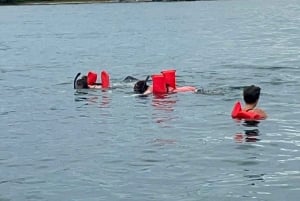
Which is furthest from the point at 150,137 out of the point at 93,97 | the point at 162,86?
the point at 93,97

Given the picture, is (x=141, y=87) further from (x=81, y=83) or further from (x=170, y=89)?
(x=81, y=83)

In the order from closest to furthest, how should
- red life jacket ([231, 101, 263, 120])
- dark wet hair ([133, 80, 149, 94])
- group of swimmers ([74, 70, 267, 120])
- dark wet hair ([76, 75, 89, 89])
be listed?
group of swimmers ([74, 70, 267, 120])
red life jacket ([231, 101, 263, 120])
dark wet hair ([133, 80, 149, 94])
dark wet hair ([76, 75, 89, 89])

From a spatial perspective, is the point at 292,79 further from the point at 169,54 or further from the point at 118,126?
the point at 169,54

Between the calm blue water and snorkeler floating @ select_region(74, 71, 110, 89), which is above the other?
snorkeler floating @ select_region(74, 71, 110, 89)

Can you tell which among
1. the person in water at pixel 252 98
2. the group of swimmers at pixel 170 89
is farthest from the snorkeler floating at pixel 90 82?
the person in water at pixel 252 98

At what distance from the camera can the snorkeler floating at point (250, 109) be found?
800 inches

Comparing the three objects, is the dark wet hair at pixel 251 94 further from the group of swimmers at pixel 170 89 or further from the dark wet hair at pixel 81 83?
the dark wet hair at pixel 81 83

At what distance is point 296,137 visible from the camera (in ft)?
61.0

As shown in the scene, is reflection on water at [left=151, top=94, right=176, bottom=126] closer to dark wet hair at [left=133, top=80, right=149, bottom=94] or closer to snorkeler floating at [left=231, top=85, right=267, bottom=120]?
dark wet hair at [left=133, top=80, right=149, bottom=94]

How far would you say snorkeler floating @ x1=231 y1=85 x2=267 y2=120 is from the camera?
20.3 metres

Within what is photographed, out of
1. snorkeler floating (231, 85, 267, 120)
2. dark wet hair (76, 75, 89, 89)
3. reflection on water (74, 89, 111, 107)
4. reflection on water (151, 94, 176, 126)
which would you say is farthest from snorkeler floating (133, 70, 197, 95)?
snorkeler floating (231, 85, 267, 120)

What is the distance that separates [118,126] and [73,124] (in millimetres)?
1385

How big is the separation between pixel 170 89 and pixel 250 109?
19.7 feet

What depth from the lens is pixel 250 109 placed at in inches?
823
